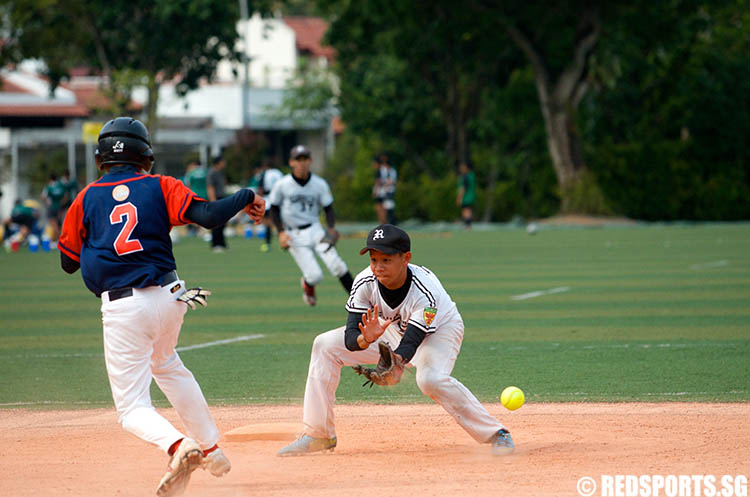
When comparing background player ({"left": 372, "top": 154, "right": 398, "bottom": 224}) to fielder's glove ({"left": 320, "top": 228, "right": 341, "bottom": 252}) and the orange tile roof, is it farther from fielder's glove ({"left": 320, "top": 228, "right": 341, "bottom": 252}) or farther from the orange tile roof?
the orange tile roof

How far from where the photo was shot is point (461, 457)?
7.16 m

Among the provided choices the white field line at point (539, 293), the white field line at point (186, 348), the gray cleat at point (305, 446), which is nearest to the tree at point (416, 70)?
the white field line at point (539, 293)

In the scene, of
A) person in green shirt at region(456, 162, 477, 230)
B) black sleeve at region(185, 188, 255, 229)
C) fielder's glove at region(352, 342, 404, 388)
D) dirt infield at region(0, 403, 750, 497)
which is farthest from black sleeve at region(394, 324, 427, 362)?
person in green shirt at region(456, 162, 477, 230)

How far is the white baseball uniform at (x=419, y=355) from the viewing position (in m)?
7.02

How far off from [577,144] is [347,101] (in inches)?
560

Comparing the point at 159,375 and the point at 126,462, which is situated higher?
the point at 159,375

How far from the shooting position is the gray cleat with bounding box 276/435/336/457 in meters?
7.32

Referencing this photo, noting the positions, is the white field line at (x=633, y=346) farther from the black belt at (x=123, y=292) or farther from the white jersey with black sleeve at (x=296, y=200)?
the black belt at (x=123, y=292)

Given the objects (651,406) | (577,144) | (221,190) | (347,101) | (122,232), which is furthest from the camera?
(347,101)

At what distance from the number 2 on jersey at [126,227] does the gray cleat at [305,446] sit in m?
1.87

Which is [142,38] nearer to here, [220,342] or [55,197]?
[55,197]

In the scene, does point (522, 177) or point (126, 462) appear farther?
point (522, 177)

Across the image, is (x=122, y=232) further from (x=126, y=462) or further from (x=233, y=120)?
(x=233, y=120)

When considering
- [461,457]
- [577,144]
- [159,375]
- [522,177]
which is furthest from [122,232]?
[522,177]
